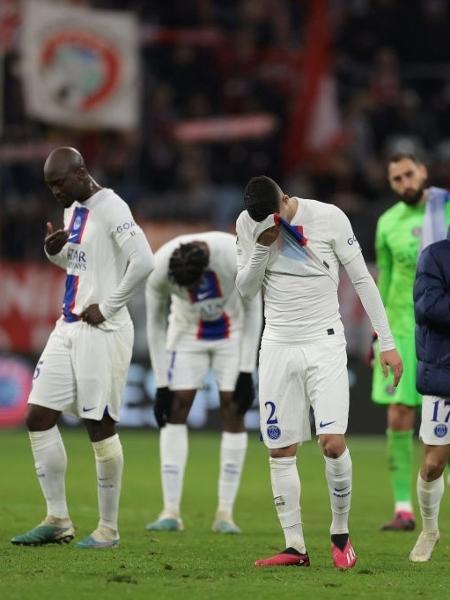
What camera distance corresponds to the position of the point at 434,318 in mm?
8656

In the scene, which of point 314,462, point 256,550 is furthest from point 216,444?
point 256,550

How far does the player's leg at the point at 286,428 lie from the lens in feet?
28.5

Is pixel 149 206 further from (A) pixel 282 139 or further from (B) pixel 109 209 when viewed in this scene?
(B) pixel 109 209

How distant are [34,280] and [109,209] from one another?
11.2m

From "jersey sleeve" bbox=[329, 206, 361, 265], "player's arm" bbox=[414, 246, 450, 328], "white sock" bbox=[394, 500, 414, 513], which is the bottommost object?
"white sock" bbox=[394, 500, 414, 513]

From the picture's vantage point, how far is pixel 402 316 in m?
11.7

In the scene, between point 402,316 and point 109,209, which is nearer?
point 109,209

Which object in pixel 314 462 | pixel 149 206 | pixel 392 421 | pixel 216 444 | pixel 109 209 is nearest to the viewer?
pixel 109 209

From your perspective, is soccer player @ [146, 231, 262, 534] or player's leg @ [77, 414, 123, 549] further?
soccer player @ [146, 231, 262, 534]

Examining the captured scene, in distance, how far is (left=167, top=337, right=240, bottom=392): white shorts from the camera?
37.7 ft

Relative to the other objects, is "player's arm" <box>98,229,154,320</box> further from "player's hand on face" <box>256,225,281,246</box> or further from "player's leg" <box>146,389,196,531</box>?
"player's leg" <box>146,389,196,531</box>

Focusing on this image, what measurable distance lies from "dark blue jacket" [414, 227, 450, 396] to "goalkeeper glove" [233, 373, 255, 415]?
243 cm

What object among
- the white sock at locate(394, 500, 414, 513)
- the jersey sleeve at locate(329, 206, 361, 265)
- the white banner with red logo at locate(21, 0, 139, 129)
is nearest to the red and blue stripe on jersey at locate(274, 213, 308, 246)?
the jersey sleeve at locate(329, 206, 361, 265)

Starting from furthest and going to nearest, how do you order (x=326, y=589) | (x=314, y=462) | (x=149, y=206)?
(x=149, y=206)
(x=314, y=462)
(x=326, y=589)
